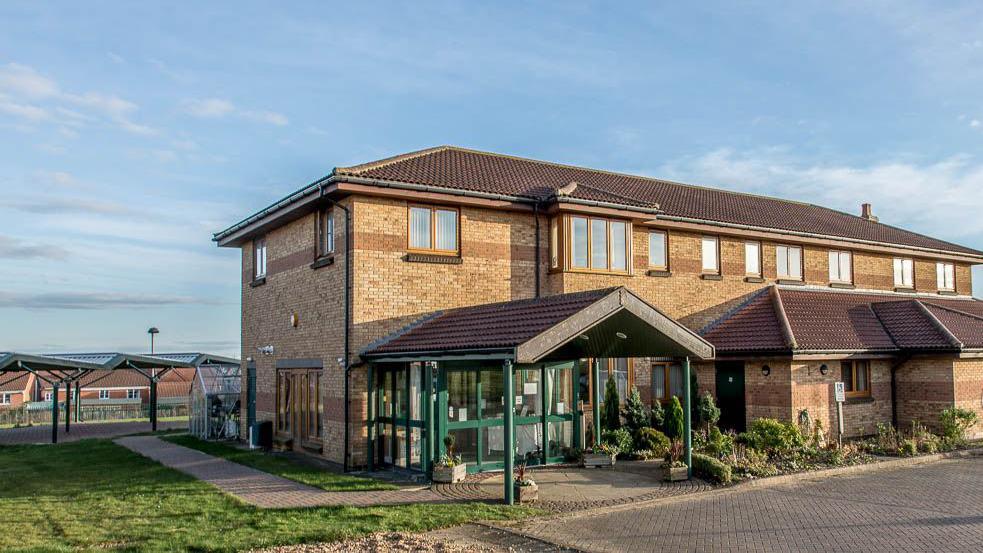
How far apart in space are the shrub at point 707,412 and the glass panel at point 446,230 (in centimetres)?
716

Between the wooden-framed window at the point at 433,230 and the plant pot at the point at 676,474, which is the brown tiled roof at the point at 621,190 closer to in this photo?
the wooden-framed window at the point at 433,230

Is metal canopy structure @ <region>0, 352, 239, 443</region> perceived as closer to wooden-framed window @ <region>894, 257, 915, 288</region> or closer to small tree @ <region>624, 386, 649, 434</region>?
small tree @ <region>624, 386, 649, 434</region>

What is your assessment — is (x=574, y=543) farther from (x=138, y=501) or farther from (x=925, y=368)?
(x=925, y=368)

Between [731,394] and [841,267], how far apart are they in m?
7.42

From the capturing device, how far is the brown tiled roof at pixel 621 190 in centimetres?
1762

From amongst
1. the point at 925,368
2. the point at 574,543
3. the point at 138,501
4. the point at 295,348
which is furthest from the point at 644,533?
the point at 925,368

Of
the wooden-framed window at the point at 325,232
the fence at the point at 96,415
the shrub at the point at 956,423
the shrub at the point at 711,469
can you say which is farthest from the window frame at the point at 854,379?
the fence at the point at 96,415

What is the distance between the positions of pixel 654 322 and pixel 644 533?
3866mm

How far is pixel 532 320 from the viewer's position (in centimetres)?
1305

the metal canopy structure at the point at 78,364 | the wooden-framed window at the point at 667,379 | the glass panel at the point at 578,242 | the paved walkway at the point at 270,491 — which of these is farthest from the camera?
the metal canopy structure at the point at 78,364

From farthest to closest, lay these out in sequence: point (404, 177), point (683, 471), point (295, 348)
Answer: point (295, 348) → point (404, 177) → point (683, 471)

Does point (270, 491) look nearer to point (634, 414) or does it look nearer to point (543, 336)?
point (543, 336)

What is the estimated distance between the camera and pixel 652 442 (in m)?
16.5

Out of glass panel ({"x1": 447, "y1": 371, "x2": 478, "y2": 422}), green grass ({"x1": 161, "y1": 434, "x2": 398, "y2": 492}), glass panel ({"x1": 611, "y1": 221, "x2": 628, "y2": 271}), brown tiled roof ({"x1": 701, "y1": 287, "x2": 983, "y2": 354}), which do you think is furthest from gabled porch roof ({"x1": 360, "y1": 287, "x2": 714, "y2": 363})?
brown tiled roof ({"x1": 701, "y1": 287, "x2": 983, "y2": 354})
